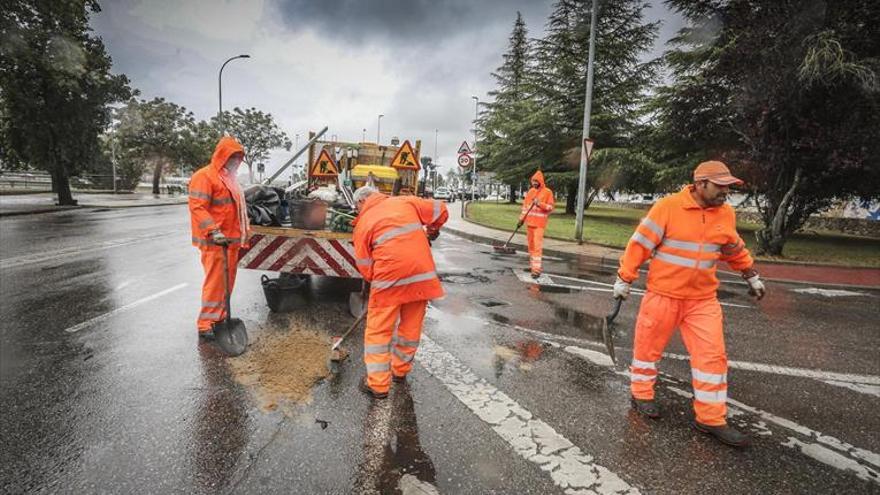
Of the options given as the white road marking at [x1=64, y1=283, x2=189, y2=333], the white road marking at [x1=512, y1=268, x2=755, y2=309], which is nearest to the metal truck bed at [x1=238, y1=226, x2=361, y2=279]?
the white road marking at [x1=64, y1=283, x2=189, y2=333]

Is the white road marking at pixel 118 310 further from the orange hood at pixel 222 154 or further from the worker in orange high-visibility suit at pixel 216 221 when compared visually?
the orange hood at pixel 222 154

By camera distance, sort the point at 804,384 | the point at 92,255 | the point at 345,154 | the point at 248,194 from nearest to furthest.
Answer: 1. the point at 804,384
2. the point at 248,194
3. the point at 92,255
4. the point at 345,154

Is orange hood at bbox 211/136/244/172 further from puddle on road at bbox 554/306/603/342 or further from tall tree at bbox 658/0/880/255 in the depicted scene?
tall tree at bbox 658/0/880/255

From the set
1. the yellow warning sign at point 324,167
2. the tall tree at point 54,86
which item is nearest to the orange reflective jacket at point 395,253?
the yellow warning sign at point 324,167

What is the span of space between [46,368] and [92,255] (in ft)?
19.5

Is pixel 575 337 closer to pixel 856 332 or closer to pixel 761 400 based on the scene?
pixel 761 400

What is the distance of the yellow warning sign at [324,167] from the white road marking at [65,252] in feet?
15.2

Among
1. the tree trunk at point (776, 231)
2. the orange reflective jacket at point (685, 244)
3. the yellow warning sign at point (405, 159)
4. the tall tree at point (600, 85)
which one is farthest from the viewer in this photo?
the tall tree at point (600, 85)

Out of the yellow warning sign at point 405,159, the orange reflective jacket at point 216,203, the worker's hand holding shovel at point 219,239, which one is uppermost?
the yellow warning sign at point 405,159

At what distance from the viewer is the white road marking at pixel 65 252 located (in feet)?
24.0

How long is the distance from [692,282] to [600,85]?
79.8 ft

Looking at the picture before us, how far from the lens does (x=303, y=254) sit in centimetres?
489

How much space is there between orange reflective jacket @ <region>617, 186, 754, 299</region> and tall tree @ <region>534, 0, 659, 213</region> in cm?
2103

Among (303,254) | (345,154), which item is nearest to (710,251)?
(303,254)
